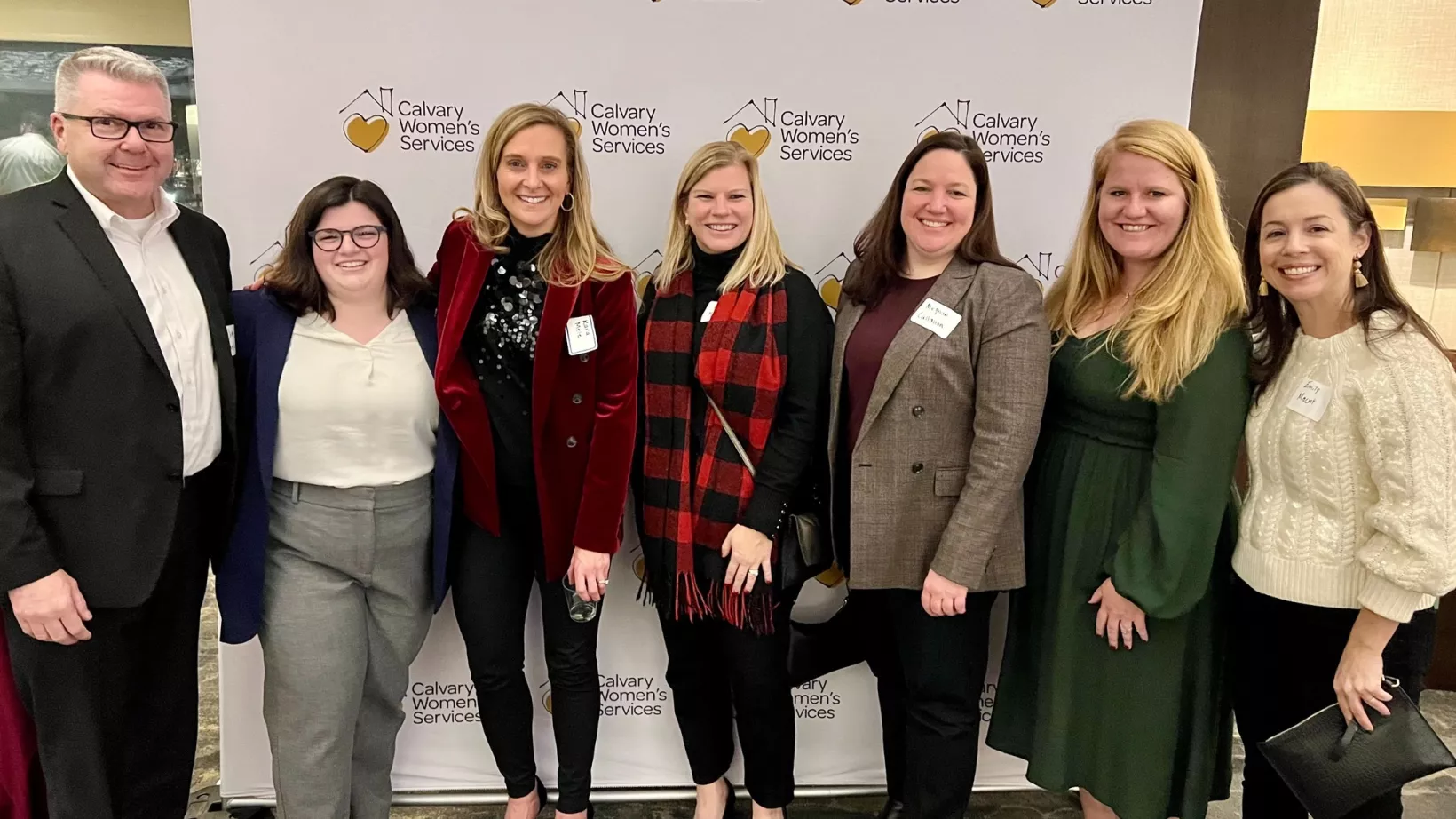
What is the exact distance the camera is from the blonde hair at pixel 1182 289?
160 cm

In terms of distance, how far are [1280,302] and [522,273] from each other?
1.54 metres

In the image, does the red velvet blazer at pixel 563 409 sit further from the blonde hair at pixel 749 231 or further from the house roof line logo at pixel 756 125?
the house roof line logo at pixel 756 125

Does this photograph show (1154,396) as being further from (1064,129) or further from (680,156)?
(680,156)

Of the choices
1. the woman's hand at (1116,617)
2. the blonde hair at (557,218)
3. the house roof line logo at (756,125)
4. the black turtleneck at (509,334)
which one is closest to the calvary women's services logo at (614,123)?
the house roof line logo at (756,125)

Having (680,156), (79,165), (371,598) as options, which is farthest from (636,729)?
(79,165)

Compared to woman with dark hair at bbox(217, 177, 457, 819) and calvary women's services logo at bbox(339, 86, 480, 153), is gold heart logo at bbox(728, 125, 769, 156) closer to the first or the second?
calvary women's services logo at bbox(339, 86, 480, 153)

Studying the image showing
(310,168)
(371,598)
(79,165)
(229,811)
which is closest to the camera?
(79,165)

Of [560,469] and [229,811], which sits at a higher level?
[560,469]

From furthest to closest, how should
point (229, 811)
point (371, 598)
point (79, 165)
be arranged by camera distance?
1. point (229, 811)
2. point (371, 598)
3. point (79, 165)

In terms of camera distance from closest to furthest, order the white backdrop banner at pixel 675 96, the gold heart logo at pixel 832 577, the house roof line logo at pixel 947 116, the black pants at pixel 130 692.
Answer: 1. the black pants at pixel 130 692
2. the white backdrop banner at pixel 675 96
3. the house roof line logo at pixel 947 116
4. the gold heart logo at pixel 832 577

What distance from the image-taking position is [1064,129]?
7.36ft

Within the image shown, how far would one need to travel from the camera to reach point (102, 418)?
5.01 ft

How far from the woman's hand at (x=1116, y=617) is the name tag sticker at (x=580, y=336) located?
1.18 metres

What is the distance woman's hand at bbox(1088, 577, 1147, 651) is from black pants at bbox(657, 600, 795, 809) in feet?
2.21
